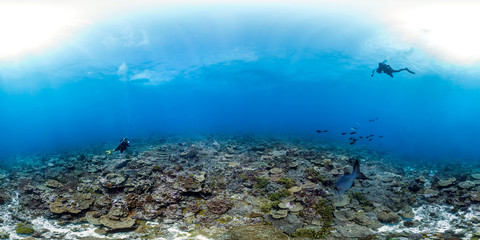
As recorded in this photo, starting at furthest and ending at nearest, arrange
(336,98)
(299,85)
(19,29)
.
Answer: (336,98)
(299,85)
(19,29)

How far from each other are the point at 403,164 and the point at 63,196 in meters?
19.6

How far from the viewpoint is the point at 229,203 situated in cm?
959

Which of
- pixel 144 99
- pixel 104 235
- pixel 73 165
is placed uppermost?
pixel 144 99

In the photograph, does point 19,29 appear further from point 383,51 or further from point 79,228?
point 383,51

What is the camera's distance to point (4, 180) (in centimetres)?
1190

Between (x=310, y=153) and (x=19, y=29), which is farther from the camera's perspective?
(x=19, y=29)

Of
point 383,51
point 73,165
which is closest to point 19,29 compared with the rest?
point 73,165

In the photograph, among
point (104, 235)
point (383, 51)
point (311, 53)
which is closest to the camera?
point (104, 235)

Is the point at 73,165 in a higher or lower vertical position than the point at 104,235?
higher

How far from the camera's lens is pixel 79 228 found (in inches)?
311

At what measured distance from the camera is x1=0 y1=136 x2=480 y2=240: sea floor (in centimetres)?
779

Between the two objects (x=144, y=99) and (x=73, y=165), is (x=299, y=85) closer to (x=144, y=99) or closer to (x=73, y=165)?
(x=144, y=99)

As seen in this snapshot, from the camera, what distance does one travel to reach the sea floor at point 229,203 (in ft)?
25.6

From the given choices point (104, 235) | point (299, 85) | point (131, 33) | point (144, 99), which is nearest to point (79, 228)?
point (104, 235)
